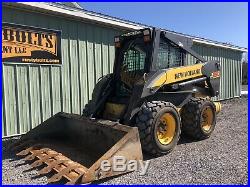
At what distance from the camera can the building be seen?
6.98 metres

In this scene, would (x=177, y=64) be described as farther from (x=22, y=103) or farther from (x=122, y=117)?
(x=22, y=103)

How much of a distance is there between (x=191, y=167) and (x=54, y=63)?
4.59m

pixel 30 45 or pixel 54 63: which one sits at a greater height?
pixel 30 45

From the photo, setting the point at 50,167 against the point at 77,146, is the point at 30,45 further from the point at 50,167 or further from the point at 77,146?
the point at 50,167

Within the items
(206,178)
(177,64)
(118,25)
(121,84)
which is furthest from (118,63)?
(206,178)

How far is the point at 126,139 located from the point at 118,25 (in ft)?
17.4

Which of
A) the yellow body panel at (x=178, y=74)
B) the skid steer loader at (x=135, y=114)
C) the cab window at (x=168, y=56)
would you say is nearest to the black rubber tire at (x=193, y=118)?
the skid steer loader at (x=135, y=114)

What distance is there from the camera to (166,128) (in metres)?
5.73

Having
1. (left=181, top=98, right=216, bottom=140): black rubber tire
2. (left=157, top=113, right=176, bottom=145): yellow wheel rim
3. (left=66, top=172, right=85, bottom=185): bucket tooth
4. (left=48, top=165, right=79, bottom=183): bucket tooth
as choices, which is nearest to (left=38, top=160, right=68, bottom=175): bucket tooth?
(left=48, top=165, right=79, bottom=183): bucket tooth

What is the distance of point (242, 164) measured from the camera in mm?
5004

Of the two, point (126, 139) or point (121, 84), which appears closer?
point (126, 139)

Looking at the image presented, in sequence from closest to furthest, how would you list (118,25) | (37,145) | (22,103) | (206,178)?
(206,178), (37,145), (22,103), (118,25)

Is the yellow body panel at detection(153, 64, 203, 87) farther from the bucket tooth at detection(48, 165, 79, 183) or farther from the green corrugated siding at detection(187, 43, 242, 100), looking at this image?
the green corrugated siding at detection(187, 43, 242, 100)

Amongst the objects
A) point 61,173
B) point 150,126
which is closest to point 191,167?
point 150,126
